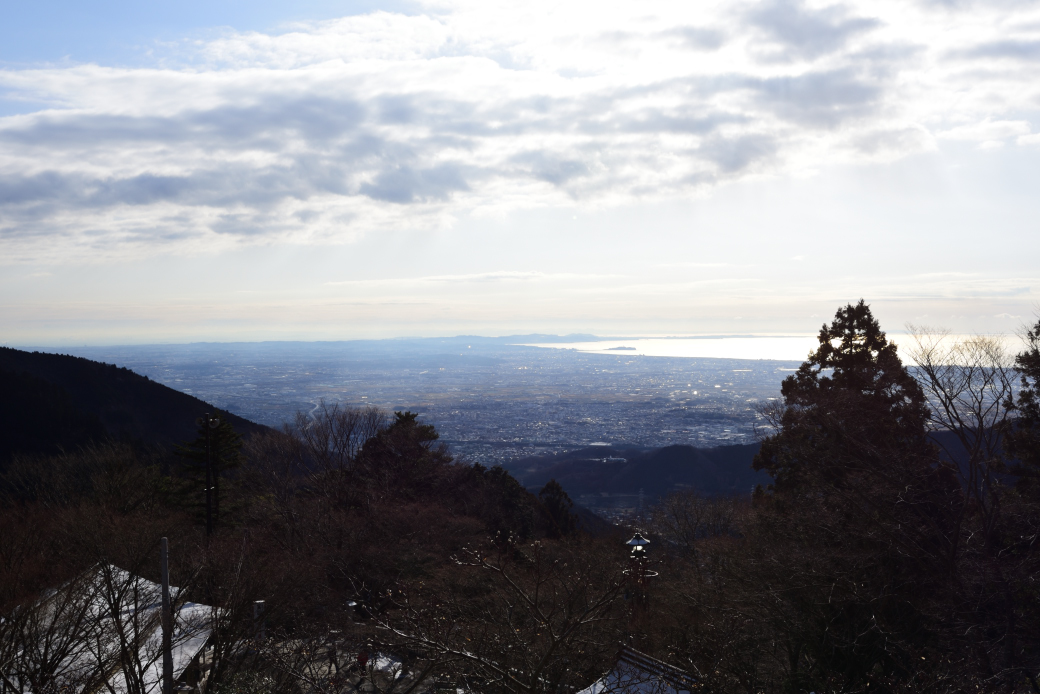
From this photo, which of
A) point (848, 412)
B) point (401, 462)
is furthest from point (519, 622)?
point (401, 462)

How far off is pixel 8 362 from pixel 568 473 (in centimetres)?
5518

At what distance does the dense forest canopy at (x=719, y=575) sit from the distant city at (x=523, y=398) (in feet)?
87.1

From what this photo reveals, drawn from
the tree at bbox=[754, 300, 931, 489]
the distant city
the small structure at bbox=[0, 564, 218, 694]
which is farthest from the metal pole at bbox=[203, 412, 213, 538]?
the distant city

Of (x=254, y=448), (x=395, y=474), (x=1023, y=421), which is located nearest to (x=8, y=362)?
(x=254, y=448)

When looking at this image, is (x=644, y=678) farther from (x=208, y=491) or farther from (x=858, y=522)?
(x=208, y=491)

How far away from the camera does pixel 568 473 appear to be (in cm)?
6750

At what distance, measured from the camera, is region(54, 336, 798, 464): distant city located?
283ft

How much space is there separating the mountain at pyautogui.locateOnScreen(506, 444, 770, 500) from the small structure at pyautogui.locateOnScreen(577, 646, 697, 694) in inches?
1721

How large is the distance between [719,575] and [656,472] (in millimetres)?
44891

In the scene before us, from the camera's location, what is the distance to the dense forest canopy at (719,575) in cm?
1222

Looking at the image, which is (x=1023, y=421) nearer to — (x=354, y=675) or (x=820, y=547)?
(x=820, y=547)

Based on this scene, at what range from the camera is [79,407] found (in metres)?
56.9

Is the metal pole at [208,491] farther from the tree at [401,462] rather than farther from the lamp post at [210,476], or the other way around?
the tree at [401,462]

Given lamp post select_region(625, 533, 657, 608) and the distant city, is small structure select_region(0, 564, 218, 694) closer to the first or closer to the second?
Result: lamp post select_region(625, 533, 657, 608)
